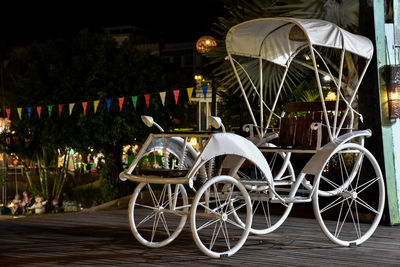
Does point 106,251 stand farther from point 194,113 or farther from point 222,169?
point 194,113

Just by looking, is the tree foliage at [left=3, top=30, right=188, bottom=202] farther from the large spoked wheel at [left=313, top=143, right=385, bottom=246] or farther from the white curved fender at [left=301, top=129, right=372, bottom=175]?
the white curved fender at [left=301, top=129, right=372, bottom=175]

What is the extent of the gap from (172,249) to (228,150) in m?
1.09

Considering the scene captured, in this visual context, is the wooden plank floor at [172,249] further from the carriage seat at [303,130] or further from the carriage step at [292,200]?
the carriage seat at [303,130]

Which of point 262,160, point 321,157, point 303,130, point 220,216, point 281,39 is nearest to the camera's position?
point 220,216

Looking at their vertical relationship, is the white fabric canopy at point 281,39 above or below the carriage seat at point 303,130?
above

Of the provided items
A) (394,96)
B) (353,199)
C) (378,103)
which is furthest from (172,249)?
(394,96)

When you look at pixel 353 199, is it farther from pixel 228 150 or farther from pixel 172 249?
pixel 172 249

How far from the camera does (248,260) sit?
4664 mm

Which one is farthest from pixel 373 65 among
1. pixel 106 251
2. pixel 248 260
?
pixel 106 251

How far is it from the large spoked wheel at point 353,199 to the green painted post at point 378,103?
7.5 inches

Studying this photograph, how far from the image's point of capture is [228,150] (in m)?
4.81

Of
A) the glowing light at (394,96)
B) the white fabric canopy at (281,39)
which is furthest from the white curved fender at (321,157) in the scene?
the glowing light at (394,96)

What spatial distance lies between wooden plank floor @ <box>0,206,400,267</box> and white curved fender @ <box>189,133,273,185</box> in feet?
2.23

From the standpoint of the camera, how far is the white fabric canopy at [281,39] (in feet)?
17.3
